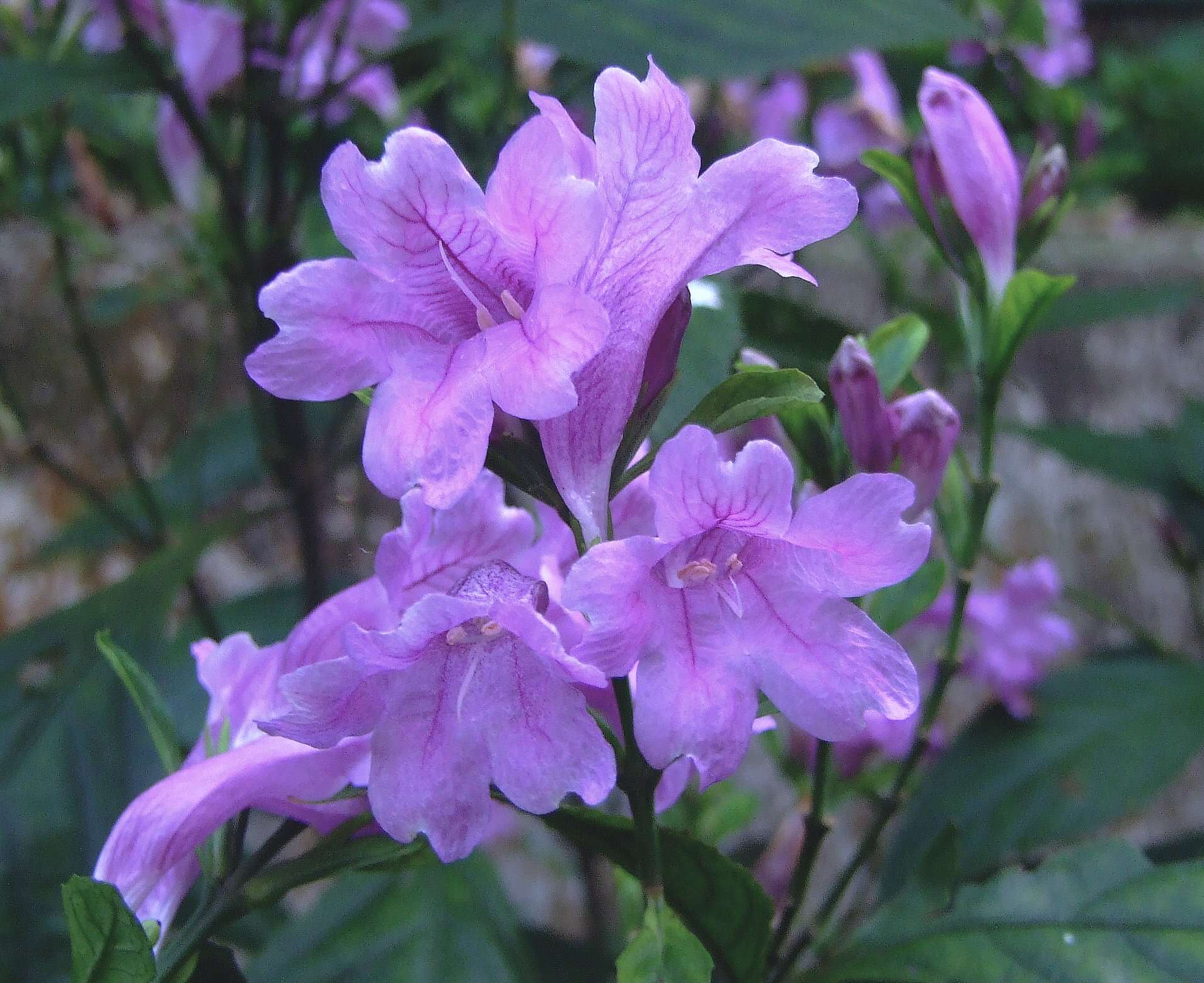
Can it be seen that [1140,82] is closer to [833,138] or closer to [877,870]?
[833,138]

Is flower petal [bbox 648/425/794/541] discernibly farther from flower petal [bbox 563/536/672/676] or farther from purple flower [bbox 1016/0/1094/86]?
purple flower [bbox 1016/0/1094/86]

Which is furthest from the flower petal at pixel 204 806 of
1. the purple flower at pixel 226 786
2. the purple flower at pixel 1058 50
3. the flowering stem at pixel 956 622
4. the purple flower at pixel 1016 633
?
the purple flower at pixel 1058 50

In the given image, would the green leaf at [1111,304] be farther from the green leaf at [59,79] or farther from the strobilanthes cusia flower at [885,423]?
the green leaf at [59,79]

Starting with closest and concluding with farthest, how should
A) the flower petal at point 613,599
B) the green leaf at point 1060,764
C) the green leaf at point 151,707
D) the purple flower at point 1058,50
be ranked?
the flower petal at point 613,599 < the green leaf at point 151,707 < the green leaf at point 1060,764 < the purple flower at point 1058,50

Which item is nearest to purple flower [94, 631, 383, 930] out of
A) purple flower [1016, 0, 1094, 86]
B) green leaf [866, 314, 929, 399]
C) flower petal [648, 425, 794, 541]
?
flower petal [648, 425, 794, 541]

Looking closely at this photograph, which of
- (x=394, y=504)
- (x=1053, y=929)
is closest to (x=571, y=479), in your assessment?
(x=1053, y=929)

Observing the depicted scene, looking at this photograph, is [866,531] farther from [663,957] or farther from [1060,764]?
[1060,764]
